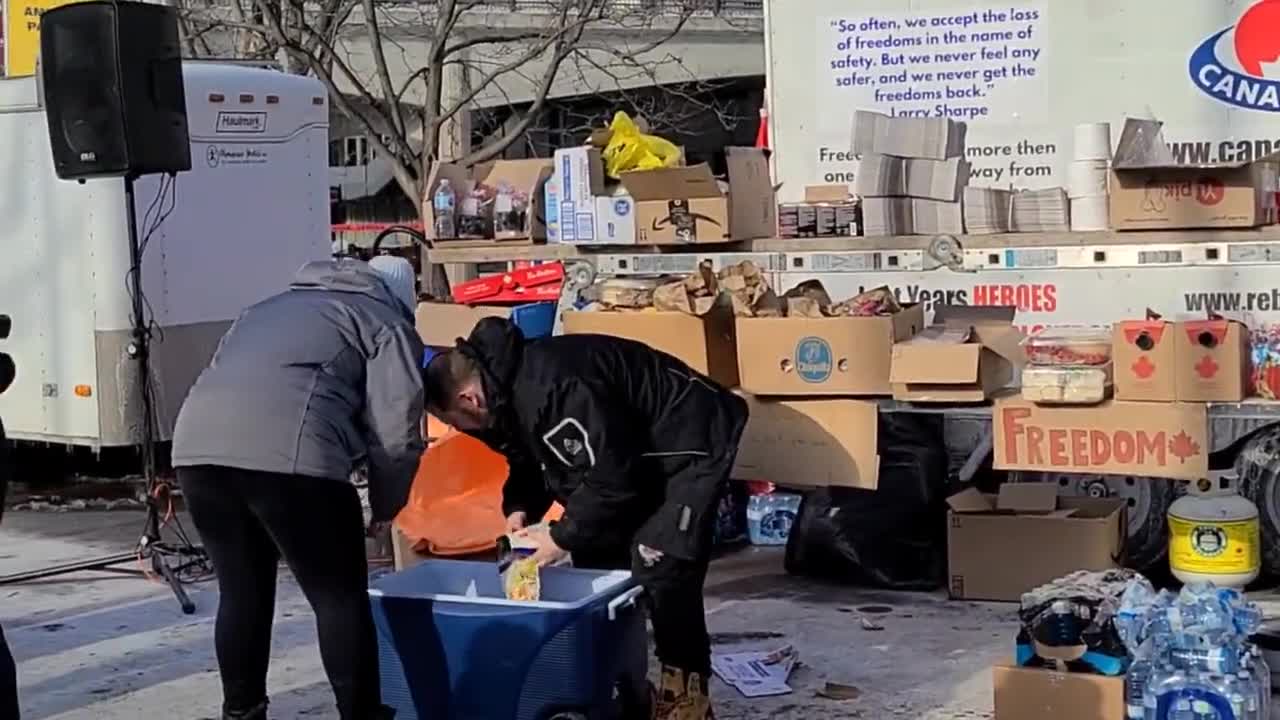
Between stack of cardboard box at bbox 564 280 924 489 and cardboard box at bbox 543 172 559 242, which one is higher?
cardboard box at bbox 543 172 559 242

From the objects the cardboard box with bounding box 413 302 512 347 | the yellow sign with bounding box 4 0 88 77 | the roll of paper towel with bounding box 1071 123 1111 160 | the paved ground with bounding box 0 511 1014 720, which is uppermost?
the yellow sign with bounding box 4 0 88 77

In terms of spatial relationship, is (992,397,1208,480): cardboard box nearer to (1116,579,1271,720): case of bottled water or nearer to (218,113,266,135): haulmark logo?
(1116,579,1271,720): case of bottled water

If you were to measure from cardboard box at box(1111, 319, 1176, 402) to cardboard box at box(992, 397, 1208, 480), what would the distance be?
0.05 metres

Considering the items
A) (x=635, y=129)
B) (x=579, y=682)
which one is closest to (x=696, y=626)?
(x=579, y=682)

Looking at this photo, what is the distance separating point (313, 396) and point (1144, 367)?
3.43 m

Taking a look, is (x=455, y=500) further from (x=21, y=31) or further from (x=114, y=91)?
(x=21, y=31)

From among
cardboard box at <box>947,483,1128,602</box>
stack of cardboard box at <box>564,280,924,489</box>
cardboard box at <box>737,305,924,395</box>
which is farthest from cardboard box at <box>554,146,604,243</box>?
cardboard box at <box>947,483,1128,602</box>

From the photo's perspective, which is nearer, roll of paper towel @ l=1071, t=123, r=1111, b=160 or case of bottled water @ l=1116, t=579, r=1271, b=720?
case of bottled water @ l=1116, t=579, r=1271, b=720

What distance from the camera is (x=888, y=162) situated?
7320 mm

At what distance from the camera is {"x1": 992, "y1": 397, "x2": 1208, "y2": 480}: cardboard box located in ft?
21.7

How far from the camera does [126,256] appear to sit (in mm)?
9188

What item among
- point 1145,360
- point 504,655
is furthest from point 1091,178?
point 504,655

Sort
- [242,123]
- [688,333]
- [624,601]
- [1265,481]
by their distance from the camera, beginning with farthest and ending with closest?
[242,123]
[1265,481]
[688,333]
[624,601]

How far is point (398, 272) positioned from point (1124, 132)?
10.4 feet
